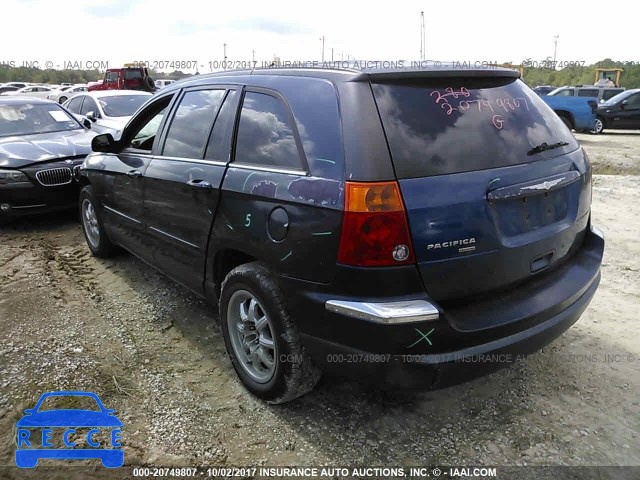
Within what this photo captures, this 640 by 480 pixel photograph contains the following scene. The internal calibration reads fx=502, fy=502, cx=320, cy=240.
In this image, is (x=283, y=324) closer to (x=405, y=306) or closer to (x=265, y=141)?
(x=405, y=306)

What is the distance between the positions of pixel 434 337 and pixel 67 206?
5.57 m

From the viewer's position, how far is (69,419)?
2.71 m

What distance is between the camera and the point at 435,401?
9.20 feet

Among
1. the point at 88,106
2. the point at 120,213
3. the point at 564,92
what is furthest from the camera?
the point at 564,92

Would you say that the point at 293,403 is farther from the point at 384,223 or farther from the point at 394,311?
the point at 384,223

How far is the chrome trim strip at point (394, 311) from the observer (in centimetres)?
206

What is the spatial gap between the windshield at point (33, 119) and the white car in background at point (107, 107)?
939 millimetres

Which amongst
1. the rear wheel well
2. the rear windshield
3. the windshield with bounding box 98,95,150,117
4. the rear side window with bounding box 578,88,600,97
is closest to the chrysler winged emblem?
the rear windshield

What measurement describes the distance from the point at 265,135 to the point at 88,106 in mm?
8442

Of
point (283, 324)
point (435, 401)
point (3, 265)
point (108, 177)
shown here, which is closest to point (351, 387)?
point (435, 401)

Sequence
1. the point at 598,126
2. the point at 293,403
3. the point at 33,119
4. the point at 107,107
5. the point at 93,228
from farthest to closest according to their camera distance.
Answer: the point at 598,126
the point at 107,107
the point at 33,119
the point at 93,228
the point at 293,403

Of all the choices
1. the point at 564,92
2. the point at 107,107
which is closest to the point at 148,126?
the point at 107,107

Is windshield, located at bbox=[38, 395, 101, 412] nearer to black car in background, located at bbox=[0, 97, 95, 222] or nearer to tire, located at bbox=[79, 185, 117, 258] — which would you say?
tire, located at bbox=[79, 185, 117, 258]

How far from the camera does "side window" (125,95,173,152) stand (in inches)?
149
